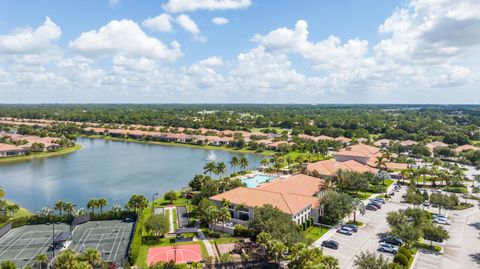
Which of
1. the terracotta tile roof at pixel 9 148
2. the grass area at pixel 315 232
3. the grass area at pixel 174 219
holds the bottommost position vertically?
the grass area at pixel 315 232

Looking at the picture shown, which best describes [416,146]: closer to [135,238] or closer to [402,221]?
[402,221]

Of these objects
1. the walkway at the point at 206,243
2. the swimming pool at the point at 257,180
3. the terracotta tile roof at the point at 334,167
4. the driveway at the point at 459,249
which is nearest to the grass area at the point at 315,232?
the driveway at the point at 459,249

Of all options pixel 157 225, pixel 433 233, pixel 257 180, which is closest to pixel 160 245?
pixel 157 225

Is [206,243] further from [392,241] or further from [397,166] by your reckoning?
[397,166]

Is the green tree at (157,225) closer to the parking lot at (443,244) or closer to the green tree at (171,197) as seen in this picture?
the green tree at (171,197)

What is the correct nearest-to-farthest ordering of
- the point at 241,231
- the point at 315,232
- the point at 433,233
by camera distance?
the point at 433,233
the point at 241,231
the point at 315,232

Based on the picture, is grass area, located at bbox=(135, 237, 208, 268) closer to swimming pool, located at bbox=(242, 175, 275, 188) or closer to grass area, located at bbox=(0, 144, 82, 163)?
swimming pool, located at bbox=(242, 175, 275, 188)
